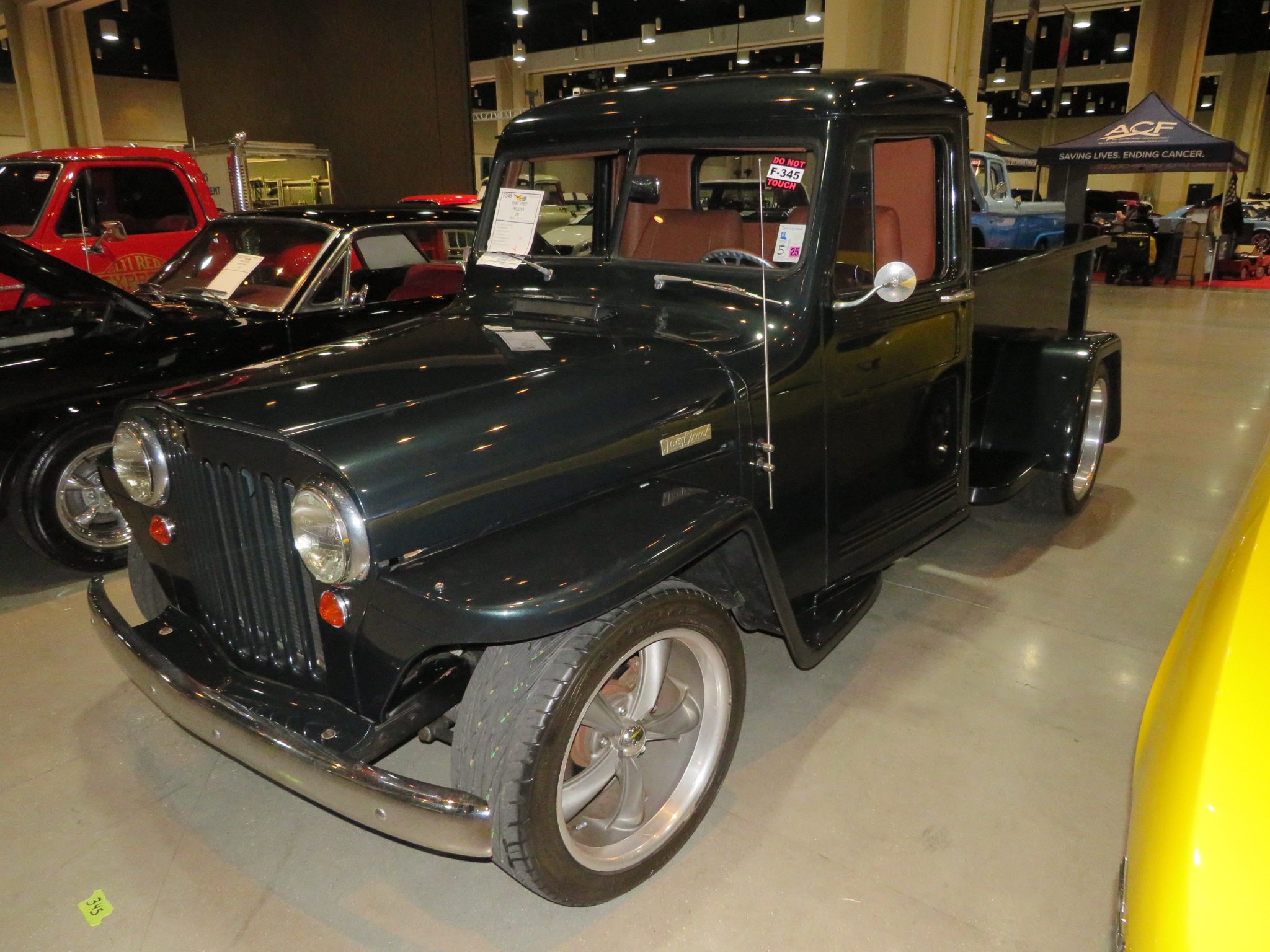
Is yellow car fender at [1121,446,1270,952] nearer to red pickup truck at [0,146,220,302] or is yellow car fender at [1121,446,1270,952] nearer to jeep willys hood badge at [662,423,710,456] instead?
jeep willys hood badge at [662,423,710,456]

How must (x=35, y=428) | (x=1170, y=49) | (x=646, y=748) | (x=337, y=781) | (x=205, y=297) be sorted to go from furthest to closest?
(x=1170, y=49), (x=205, y=297), (x=35, y=428), (x=646, y=748), (x=337, y=781)

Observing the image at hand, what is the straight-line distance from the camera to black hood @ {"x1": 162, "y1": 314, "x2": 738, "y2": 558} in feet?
5.87

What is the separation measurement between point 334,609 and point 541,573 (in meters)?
0.45

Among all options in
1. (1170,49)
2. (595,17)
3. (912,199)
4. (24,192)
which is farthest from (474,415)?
(1170,49)

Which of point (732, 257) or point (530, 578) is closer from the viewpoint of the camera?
point (530, 578)

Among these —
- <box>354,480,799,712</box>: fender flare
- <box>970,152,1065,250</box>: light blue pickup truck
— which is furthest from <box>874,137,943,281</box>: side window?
<box>970,152,1065,250</box>: light blue pickup truck

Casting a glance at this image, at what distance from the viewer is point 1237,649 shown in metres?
1.48

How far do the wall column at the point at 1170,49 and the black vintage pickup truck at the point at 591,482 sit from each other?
19.0 meters

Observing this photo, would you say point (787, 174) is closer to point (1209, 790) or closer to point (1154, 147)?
point (1209, 790)

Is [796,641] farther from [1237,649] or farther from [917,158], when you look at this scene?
[917,158]

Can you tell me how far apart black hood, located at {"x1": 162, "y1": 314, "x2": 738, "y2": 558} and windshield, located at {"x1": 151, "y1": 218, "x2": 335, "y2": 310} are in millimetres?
2317

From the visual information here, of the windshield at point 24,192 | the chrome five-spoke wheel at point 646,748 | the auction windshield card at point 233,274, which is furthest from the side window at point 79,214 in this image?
the chrome five-spoke wheel at point 646,748

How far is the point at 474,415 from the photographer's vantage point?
196 centimetres

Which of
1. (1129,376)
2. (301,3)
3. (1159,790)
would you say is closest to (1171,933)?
(1159,790)
